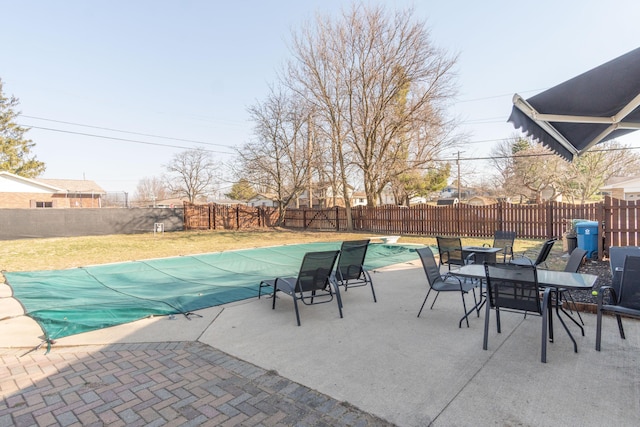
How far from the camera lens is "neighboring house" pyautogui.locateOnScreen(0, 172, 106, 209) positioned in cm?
2509

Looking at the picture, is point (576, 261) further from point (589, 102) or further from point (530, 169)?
point (530, 169)

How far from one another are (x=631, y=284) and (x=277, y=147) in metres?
18.0

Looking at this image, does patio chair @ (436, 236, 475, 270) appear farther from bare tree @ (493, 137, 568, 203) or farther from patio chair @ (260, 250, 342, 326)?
bare tree @ (493, 137, 568, 203)

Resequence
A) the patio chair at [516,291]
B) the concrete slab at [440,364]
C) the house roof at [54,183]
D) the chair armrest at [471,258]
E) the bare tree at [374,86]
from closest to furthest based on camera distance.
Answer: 1. the concrete slab at [440,364]
2. the patio chair at [516,291]
3. the chair armrest at [471,258]
4. the bare tree at [374,86]
5. the house roof at [54,183]

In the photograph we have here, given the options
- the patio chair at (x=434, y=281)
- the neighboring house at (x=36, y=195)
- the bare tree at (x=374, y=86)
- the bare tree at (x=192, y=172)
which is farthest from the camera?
the bare tree at (x=192, y=172)

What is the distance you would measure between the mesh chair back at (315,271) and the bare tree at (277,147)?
15280 millimetres

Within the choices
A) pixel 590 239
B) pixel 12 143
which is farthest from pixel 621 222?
pixel 12 143

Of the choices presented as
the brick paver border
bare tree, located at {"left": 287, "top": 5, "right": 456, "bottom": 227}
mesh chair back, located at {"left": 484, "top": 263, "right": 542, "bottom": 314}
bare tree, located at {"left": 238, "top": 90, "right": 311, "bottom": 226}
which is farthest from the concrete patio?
bare tree, located at {"left": 238, "top": 90, "right": 311, "bottom": 226}

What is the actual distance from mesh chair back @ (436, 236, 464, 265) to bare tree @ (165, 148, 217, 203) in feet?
120

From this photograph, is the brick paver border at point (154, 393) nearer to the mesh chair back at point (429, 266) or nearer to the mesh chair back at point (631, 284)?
the mesh chair back at point (429, 266)

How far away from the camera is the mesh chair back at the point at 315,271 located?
4.16 m

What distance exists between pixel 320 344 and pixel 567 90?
126 inches

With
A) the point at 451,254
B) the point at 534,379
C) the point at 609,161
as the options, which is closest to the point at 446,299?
the point at 451,254

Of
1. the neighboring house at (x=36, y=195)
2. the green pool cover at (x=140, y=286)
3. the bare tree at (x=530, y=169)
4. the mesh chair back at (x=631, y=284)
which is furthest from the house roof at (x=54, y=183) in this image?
the bare tree at (x=530, y=169)
